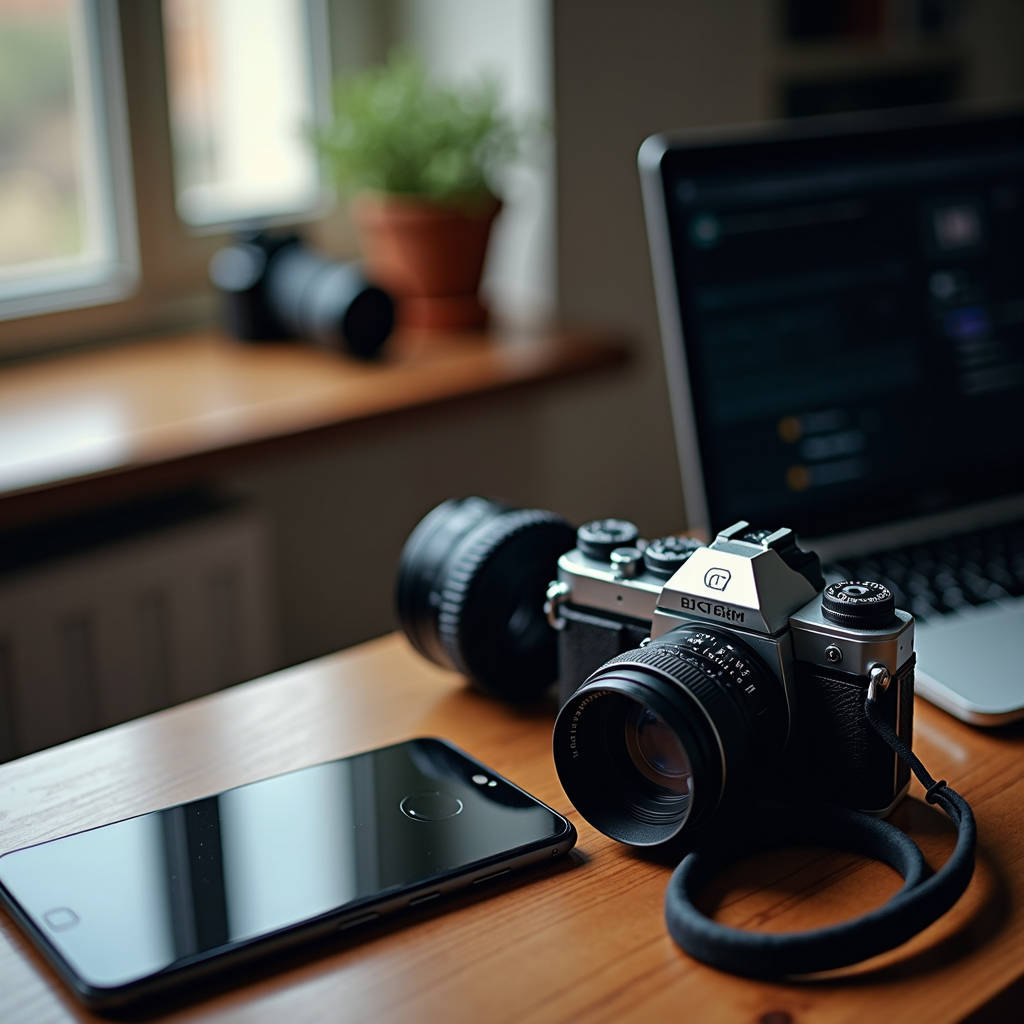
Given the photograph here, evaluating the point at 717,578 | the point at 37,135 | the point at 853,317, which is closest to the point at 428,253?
the point at 37,135

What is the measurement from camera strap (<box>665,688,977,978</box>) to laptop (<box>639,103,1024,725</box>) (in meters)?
0.15

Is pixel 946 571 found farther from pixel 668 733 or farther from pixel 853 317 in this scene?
pixel 668 733

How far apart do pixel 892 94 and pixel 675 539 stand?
5.60 feet

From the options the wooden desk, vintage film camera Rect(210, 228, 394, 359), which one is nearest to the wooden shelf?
vintage film camera Rect(210, 228, 394, 359)

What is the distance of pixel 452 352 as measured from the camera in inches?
59.0

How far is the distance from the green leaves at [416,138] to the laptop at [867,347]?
657 mm

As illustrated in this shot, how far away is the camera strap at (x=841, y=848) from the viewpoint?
526 mm

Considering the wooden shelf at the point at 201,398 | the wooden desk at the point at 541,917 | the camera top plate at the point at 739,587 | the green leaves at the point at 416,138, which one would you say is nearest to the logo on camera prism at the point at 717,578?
the camera top plate at the point at 739,587

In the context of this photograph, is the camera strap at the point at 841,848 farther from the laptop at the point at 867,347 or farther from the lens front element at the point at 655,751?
the laptop at the point at 867,347

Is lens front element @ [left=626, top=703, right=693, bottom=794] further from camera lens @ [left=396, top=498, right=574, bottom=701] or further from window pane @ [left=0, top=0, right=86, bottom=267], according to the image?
window pane @ [left=0, top=0, right=86, bottom=267]

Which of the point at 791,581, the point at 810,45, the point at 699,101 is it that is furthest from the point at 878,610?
the point at 810,45

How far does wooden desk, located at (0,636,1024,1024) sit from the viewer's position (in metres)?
0.52

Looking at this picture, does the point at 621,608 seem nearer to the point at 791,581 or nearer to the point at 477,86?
the point at 791,581

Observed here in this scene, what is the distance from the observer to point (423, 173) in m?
1.50
